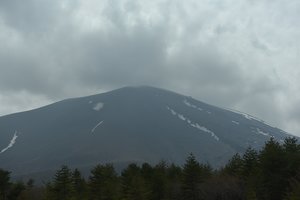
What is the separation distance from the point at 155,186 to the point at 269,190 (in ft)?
61.5

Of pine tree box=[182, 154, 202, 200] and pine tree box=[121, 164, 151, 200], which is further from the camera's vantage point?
pine tree box=[182, 154, 202, 200]

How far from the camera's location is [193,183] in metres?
66.7

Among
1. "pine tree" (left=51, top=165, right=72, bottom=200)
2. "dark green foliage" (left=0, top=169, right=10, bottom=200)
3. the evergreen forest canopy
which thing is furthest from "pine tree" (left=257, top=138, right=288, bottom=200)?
"dark green foliage" (left=0, top=169, right=10, bottom=200)

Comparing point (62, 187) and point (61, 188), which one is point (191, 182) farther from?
point (61, 188)

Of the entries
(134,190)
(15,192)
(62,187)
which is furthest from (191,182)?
(15,192)

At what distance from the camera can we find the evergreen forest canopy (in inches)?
2224

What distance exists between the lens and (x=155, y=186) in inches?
2771

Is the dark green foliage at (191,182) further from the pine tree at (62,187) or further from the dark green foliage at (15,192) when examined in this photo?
the dark green foliage at (15,192)

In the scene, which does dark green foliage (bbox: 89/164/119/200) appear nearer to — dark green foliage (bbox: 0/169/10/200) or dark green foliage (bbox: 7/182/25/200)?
dark green foliage (bbox: 7/182/25/200)

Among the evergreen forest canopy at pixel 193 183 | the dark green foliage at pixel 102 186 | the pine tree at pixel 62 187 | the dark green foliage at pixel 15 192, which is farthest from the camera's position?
the dark green foliage at pixel 15 192

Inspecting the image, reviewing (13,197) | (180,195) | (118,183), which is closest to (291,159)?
(180,195)

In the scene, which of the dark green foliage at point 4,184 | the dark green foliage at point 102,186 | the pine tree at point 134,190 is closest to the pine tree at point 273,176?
the pine tree at point 134,190

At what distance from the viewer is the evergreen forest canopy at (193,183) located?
185ft

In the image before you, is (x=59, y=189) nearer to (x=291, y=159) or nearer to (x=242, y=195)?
(x=242, y=195)
